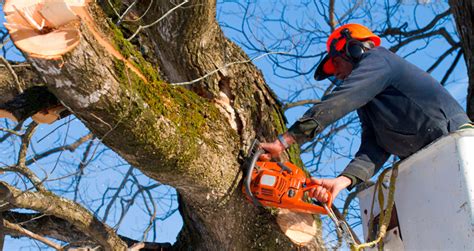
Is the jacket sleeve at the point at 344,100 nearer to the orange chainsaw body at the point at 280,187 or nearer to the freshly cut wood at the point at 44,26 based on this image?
the orange chainsaw body at the point at 280,187

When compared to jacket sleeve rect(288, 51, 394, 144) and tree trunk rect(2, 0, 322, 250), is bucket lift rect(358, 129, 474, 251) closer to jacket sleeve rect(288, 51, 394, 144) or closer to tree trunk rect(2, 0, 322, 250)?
jacket sleeve rect(288, 51, 394, 144)

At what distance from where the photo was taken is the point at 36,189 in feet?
9.89

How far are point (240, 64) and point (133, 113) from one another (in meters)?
1.08

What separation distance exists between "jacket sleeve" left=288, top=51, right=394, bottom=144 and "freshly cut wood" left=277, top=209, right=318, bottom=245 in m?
0.46

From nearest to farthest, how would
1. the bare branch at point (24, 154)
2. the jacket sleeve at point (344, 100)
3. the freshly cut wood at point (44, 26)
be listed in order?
the freshly cut wood at point (44, 26) → the jacket sleeve at point (344, 100) → the bare branch at point (24, 154)

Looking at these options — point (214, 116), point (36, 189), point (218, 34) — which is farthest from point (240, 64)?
point (36, 189)

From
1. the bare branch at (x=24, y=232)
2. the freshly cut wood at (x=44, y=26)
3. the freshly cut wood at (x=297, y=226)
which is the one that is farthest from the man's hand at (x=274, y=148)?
the bare branch at (x=24, y=232)

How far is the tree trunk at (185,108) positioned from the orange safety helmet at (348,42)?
406mm

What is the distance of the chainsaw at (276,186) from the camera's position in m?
2.81

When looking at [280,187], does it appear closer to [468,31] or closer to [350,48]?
[350,48]

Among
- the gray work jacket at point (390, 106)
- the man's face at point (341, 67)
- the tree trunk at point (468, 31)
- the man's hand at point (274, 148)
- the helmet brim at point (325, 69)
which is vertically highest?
the tree trunk at point (468, 31)

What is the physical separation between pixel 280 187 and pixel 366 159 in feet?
1.96

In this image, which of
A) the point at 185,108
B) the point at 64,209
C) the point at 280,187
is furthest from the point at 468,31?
the point at 64,209

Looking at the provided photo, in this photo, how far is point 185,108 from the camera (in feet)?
8.93
